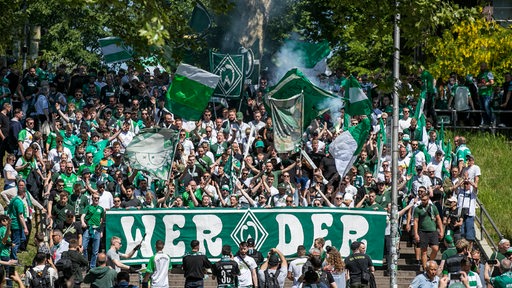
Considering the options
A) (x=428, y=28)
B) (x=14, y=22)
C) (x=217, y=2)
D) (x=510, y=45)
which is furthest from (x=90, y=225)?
(x=510, y=45)

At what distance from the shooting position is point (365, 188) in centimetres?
2516

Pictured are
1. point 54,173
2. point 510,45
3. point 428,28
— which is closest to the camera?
point 428,28

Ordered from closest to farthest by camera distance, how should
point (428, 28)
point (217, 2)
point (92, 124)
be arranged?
point (428, 28)
point (217, 2)
point (92, 124)

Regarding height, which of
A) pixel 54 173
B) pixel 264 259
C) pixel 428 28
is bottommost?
pixel 264 259

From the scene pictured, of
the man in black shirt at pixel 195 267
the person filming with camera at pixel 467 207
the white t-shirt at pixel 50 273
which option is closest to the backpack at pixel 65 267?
the white t-shirt at pixel 50 273

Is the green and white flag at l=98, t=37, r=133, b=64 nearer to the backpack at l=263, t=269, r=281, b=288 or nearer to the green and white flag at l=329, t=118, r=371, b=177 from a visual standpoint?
the green and white flag at l=329, t=118, r=371, b=177

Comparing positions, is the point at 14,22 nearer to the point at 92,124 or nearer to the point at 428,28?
the point at 92,124

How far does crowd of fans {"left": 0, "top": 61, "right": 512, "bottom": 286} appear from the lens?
24.4 meters

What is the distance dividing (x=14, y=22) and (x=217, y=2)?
417 inches

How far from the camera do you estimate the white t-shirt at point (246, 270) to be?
73.0 ft

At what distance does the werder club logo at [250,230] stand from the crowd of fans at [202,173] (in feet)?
0.95

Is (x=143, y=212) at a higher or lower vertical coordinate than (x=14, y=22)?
lower

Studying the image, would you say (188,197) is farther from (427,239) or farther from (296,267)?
(427,239)

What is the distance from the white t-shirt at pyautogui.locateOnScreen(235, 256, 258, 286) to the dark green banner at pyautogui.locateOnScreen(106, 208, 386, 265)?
148cm
